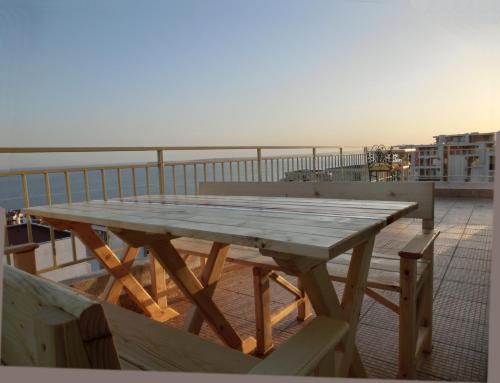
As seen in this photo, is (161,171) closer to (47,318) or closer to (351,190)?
(351,190)

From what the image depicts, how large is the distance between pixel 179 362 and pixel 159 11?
4710 mm

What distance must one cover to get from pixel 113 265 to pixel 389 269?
1.69 meters

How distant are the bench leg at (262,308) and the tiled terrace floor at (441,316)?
158 millimetres

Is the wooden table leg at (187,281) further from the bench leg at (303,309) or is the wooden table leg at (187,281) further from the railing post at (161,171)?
the railing post at (161,171)

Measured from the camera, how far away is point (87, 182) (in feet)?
9.22

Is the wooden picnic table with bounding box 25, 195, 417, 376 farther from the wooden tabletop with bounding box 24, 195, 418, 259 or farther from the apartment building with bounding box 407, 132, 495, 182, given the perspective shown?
the apartment building with bounding box 407, 132, 495, 182

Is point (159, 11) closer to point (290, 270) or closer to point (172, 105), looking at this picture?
point (172, 105)

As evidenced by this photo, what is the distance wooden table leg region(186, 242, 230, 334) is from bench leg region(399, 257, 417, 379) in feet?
2.99

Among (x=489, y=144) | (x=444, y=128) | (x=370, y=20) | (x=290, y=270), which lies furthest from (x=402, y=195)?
(x=444, y=128)

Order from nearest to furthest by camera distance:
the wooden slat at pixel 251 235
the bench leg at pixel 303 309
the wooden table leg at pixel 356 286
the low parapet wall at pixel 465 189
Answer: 1. the wooden slat at pixel 251 235
2. the wooden table leg at pixel 356 286
3. the bench leg at pixel 303 309
4. the low parapet wall at pixel 465 189

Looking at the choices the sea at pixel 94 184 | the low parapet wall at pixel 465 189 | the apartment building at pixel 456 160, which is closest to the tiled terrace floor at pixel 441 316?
the sea at pixel 94 184

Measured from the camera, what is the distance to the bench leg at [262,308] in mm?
1961

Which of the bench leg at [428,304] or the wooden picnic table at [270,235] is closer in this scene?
the wooden picnic table at [270,235]

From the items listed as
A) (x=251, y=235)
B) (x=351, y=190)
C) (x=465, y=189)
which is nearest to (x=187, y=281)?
(x=251, y=235)
